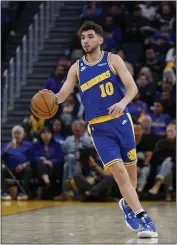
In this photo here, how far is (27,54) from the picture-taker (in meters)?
20.9

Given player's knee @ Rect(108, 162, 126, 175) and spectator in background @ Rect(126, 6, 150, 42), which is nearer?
player's knee @ Rect(108, 162, 126, 175)

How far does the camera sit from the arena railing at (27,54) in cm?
1961

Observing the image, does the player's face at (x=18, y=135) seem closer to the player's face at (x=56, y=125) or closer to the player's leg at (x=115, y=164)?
the player's face at (x=56, y=125)

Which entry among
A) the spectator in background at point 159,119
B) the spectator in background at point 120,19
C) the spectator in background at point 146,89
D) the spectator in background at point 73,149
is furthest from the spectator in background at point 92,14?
the spectator in background at point 73,149

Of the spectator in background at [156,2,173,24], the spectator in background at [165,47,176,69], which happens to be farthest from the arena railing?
the spectator in background at [165,47,176,69]

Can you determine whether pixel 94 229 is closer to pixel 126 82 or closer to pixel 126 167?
pixel 126 167

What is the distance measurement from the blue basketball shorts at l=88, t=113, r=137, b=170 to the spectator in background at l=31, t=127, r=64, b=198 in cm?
655

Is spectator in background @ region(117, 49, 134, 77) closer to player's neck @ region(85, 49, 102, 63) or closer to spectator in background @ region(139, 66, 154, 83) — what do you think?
spectator in background @ region(139, 66, 154, 83)

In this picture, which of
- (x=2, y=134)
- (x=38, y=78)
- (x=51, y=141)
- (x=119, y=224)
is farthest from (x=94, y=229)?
(x=38, y=78)

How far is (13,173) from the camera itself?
51.6 feet

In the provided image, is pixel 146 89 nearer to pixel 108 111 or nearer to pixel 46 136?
pixel 46 136

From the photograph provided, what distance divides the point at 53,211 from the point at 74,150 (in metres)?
3.33

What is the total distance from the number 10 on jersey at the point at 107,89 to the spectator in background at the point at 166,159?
20.0ft

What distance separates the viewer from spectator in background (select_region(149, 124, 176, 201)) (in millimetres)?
14586
